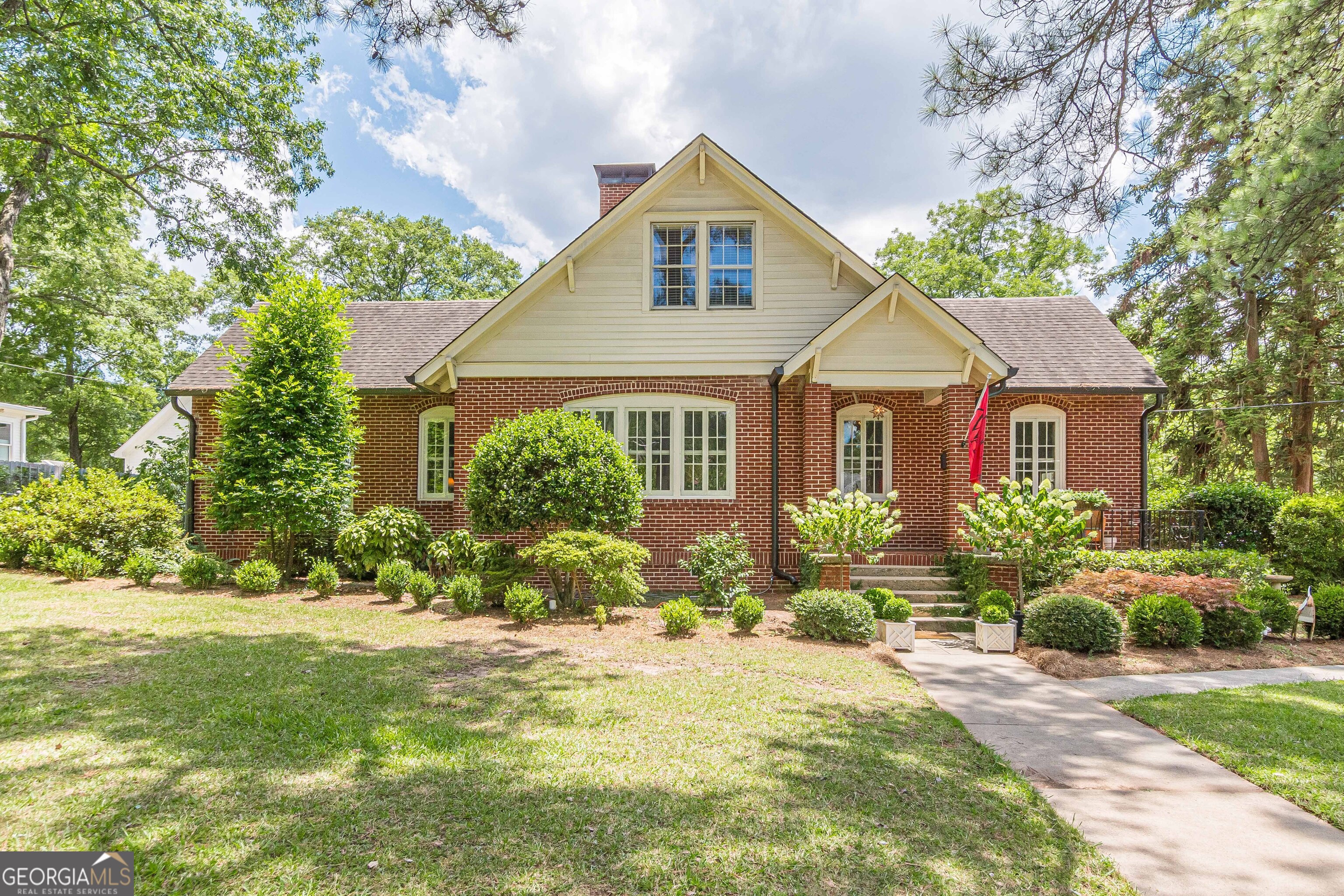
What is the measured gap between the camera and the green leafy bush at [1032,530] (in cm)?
845

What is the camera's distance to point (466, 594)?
8766 millimetres

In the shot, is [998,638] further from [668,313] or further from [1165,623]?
[668,313]

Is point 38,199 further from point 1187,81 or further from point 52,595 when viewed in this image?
point 1187,81

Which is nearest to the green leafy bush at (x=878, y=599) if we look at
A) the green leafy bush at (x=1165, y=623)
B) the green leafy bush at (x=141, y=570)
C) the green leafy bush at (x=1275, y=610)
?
the green leafy bush at (x=1165, y=623)

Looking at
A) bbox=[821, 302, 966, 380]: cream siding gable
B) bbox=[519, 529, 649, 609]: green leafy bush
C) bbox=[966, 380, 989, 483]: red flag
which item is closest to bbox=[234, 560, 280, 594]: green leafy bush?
bbox=[519, 529, 649, 609]: green leafy bush

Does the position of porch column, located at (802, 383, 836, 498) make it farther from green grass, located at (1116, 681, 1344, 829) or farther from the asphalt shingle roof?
green grass, located at (1116, 681, 1344, 829)

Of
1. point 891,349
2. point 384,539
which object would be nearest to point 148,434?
point 384,539

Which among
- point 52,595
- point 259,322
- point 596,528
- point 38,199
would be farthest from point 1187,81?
point 38,199

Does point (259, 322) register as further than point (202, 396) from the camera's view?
No

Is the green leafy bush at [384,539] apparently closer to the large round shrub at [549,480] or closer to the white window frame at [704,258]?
the large round shrub at [549,480]

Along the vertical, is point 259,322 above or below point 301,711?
above

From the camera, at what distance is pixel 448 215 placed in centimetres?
3153

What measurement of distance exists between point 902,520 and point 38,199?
1693 centimetres

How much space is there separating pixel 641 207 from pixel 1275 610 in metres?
11.0
